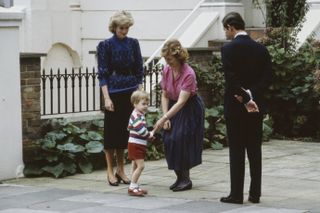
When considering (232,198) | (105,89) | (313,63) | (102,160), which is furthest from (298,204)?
(313,63)

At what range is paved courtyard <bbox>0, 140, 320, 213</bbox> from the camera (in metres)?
9.40

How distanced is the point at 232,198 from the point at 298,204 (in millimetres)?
645

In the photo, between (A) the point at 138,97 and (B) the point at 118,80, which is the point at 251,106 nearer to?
(A) the point at 138,97

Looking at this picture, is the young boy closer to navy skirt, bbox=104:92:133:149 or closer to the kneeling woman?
the kneeling woman

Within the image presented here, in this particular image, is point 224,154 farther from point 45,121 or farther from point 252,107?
point 252,107

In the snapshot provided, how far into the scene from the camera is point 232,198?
31.4 ft

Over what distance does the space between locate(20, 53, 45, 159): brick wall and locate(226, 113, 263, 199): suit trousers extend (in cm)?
322

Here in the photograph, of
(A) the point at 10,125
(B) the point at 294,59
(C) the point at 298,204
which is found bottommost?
(C) the point at 298,204

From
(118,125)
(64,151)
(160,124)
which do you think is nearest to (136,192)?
(160,124)

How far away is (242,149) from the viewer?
31.4ft

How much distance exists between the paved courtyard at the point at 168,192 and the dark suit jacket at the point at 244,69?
0.99 metres

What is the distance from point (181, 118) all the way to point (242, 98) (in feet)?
4.16

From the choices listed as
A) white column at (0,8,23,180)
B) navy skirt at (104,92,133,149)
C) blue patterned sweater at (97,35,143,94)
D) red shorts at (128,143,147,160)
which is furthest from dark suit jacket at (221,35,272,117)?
white column at (0,8,23,180)

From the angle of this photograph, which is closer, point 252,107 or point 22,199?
point 252,107
